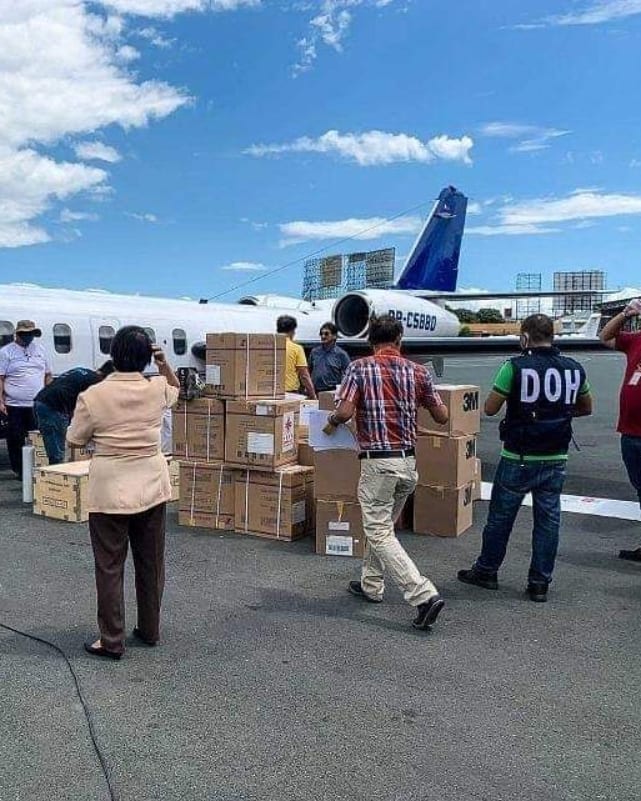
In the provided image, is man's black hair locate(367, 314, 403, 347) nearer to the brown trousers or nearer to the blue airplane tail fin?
the brown trousers

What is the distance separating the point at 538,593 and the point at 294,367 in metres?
5.04

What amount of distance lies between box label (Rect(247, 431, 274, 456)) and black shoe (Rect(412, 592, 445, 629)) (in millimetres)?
2665

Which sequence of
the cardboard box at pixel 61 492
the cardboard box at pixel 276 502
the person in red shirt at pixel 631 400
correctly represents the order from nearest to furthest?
1. the person in red shirt at pixel 631 400
2. the cardboard box at pixel 276 502
3. the cardboard box at pixel 61 492

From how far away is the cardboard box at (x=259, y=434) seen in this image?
24.0 feet

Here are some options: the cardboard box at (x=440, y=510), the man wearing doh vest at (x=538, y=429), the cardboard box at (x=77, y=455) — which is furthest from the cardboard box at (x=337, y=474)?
the cardboard box at (x=77, y=455)

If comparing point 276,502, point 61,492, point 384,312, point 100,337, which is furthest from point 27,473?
point 384,312

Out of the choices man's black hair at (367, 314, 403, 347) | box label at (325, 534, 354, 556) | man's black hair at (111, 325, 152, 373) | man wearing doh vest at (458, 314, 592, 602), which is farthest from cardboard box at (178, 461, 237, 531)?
man's black hair at (111, 325, 152, 373)

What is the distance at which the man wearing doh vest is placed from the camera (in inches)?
217

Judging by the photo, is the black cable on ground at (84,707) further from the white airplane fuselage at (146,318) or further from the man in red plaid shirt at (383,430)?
the white airplane fuselage at (146,318)

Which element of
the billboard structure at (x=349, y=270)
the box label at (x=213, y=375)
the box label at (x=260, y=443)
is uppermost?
the billboard structure at (x=349, y=270)

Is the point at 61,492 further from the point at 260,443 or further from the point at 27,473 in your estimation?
the point at 260,443

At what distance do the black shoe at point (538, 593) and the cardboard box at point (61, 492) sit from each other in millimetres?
4453

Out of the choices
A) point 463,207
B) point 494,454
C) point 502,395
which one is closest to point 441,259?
point 463,207

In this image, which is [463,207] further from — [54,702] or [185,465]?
[54,702]
